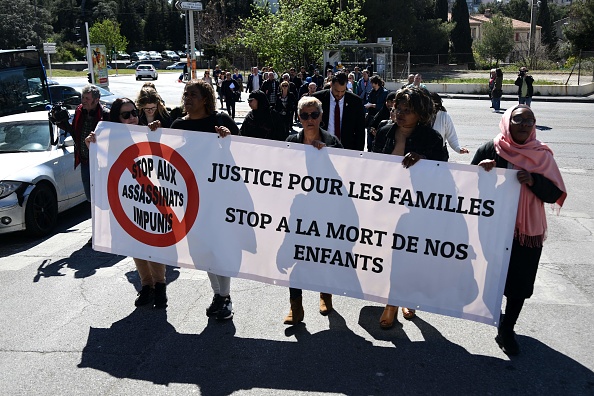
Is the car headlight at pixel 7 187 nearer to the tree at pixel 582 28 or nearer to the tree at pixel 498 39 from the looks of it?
Answer: the tree at pixel 582 28

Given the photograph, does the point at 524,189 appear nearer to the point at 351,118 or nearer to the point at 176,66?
the point at 351,118

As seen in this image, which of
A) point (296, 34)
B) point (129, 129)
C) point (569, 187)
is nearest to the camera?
point (129, 129)

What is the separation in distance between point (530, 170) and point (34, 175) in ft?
20.5

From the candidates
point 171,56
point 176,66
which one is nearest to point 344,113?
point 176,66

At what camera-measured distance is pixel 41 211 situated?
8.19 meters

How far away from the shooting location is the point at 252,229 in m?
5.01

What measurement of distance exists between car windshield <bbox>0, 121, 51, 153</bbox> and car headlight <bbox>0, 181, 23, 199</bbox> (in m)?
1.14

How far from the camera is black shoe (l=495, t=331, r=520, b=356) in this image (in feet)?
15.0

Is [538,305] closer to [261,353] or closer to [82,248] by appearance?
[261,353]

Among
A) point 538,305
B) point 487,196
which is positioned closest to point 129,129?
point 487,196

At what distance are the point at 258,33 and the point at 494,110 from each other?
14362mm

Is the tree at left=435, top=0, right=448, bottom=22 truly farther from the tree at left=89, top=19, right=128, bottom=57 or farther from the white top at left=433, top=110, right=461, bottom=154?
the white top at left=433, top=110, right=461, bottom=154

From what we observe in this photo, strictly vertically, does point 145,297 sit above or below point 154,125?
below

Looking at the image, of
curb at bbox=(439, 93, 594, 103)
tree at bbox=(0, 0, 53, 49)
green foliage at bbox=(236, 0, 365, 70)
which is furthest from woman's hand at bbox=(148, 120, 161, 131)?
tree at bbox=(0, 0, 53, 49)
